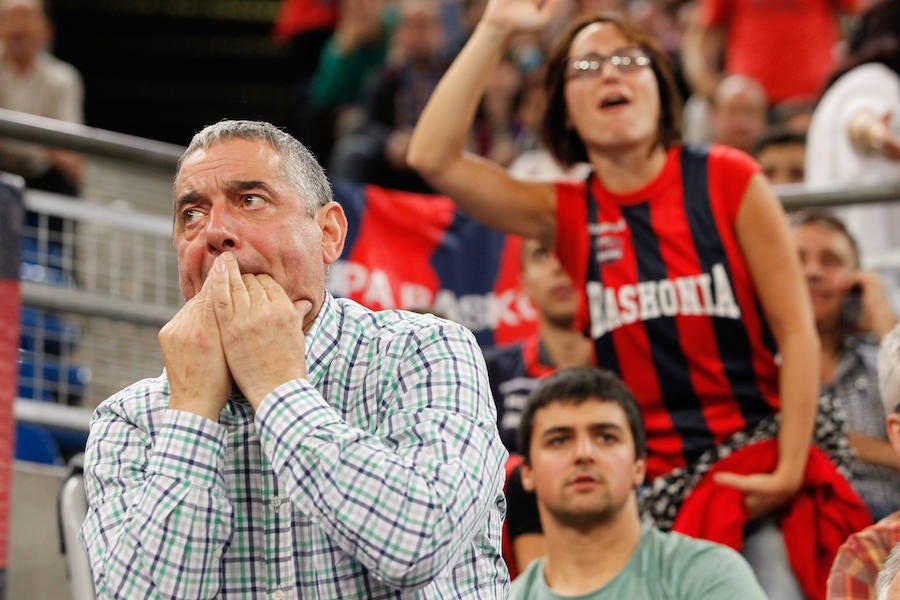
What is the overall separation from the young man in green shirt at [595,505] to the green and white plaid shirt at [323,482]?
1149 millimetres

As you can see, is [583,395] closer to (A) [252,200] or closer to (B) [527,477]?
(B) [527,477]

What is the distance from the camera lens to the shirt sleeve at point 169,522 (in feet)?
6.29

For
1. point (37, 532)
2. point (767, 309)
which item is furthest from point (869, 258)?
point (37, 532)

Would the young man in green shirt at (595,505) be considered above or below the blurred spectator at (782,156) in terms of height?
below

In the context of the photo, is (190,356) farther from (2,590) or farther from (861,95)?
(861,95)

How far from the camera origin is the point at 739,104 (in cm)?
618

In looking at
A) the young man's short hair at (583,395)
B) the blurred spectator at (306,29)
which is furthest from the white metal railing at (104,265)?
the blurred spectator at (306,29)

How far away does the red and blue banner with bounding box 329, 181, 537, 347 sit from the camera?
5164mm

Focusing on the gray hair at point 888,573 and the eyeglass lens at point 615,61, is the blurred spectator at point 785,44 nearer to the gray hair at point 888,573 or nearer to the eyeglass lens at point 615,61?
the eyeglass lens at point 615,61

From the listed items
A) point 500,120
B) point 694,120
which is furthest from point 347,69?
point 694,120

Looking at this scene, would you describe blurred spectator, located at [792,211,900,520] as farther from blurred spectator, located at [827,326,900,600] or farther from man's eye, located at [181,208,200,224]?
man's eye, located at [181,208,200,224]

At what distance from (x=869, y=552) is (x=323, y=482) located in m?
1.46

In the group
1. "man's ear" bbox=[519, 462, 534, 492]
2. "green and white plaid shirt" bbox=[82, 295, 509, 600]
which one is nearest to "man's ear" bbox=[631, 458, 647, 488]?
"man's ear" bbox=[519, 462, 534, 492]

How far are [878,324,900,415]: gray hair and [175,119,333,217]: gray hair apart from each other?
1.36 metres
